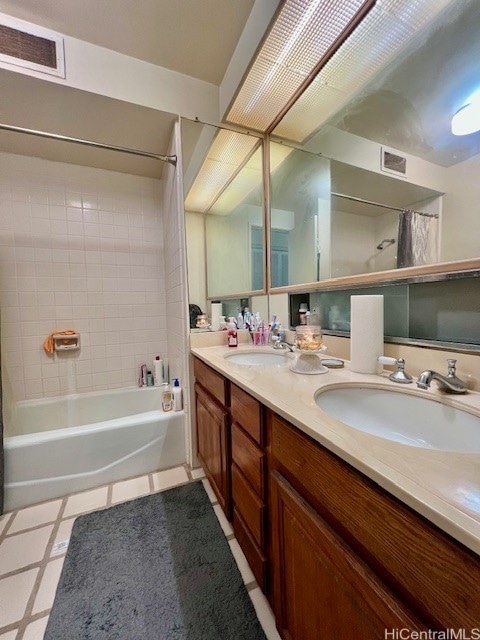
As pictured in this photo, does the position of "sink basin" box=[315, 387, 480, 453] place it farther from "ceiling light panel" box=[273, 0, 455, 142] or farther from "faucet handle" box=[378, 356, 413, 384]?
"ceiling light panel" box=[273, 0, 455, 142]

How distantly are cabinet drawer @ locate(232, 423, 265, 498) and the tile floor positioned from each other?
1.49 ft

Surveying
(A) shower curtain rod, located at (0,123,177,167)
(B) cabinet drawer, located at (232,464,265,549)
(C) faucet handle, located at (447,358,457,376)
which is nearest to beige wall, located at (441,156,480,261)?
(C) faucet handle, located at (447,358,457,376)

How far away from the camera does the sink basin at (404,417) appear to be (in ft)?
2.06

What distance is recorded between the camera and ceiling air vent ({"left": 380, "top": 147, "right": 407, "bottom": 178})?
0.94m

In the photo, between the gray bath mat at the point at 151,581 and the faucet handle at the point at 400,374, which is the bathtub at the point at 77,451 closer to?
the gray bath mat at the point at 151,581

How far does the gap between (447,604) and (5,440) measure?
1.94m

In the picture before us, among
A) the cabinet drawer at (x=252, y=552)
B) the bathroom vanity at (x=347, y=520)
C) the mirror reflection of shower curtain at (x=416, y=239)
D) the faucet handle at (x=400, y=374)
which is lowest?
the cabinet drawer at (x=252, y=552)

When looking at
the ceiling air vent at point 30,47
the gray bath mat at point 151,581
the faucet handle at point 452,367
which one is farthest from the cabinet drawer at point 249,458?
the ceiling air vent at point 30,47

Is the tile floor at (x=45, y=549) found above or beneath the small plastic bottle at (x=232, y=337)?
beneath

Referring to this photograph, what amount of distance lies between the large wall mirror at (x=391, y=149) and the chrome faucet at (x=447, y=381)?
30 cm

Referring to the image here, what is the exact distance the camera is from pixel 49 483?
1.44 m

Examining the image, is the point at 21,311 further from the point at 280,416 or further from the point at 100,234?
the point at 280,416

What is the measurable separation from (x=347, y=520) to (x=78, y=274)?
2314mm

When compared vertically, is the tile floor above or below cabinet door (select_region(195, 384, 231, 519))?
Result: below
